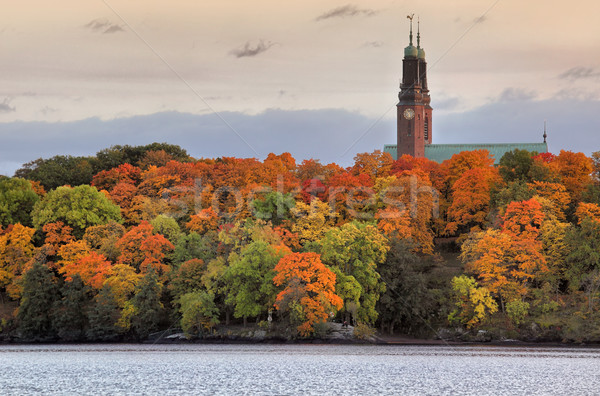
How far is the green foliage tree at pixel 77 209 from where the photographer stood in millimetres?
90500

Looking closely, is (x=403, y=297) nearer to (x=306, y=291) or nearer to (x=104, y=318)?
A: (x=306, y=291)

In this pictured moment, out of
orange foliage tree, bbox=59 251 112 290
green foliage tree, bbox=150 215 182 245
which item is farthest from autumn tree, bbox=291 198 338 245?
orange foliage tree, bbox=59 251 112 290

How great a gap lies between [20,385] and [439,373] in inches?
1044

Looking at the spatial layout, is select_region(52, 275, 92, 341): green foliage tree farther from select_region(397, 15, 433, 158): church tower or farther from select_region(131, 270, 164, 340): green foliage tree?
select_region(397, 15, 433, 158): church tower

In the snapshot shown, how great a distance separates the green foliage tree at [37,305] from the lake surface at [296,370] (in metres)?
3.49

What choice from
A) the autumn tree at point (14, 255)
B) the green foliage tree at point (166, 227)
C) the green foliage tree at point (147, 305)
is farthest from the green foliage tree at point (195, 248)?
the autumn tree at point (14, 255)

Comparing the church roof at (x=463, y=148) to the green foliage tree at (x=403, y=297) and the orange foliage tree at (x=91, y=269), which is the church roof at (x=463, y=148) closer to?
the green foliage tree at (x=403, y=297)

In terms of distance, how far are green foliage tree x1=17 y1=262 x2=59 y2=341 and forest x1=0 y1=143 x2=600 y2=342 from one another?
15 centimetres

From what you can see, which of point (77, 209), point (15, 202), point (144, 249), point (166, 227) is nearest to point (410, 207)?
point (166, 227)

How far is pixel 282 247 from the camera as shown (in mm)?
79438

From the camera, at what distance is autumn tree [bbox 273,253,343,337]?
7338 centimetres

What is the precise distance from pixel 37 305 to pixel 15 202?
18783 mm

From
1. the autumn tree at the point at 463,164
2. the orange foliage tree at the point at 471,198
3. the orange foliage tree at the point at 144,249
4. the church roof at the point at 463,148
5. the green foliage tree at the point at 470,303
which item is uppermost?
the church roof at the point at 463,148

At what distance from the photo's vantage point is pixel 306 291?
7400cm
